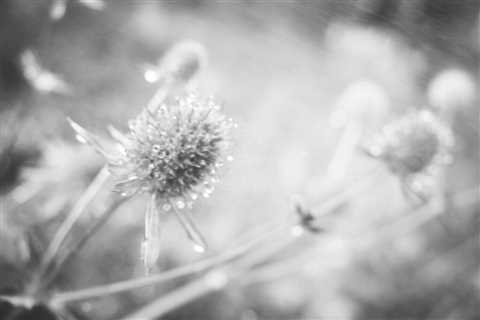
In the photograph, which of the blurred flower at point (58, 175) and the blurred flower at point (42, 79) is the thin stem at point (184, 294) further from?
the blurred flower at point (42, 79)

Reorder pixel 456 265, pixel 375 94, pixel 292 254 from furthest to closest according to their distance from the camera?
pixel 456 265, pixel 292 254, pixel 375 94

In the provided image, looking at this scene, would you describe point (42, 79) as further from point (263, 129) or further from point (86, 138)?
point (263, 129)

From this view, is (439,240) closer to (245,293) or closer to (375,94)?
(375,94)

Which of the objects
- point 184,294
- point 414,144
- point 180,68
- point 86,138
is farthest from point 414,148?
point 86,138

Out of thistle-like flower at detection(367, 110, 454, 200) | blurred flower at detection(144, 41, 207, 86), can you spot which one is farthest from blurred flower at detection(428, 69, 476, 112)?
blurred flower at detection(144, 41, 207, 86)

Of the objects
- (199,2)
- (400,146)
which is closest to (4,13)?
(199,2)

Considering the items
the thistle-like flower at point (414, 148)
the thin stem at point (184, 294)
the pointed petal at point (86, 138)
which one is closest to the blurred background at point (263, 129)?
the thistle-like flower at point (414, 148)

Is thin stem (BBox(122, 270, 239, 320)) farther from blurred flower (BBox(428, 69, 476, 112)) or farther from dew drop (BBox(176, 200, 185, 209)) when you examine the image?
blurred flower (BBox(428, 69, 476, 112))
